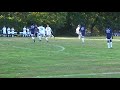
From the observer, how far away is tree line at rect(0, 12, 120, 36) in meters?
38.0

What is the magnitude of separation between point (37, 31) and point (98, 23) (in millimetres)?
17985

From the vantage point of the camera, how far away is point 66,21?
4409 centimetres

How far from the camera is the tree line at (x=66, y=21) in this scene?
38000 mm

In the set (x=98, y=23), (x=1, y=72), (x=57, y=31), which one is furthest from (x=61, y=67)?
(x=98, y=23)

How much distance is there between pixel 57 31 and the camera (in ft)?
139

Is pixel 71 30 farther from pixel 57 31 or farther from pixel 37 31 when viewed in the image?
pixel 37 31
